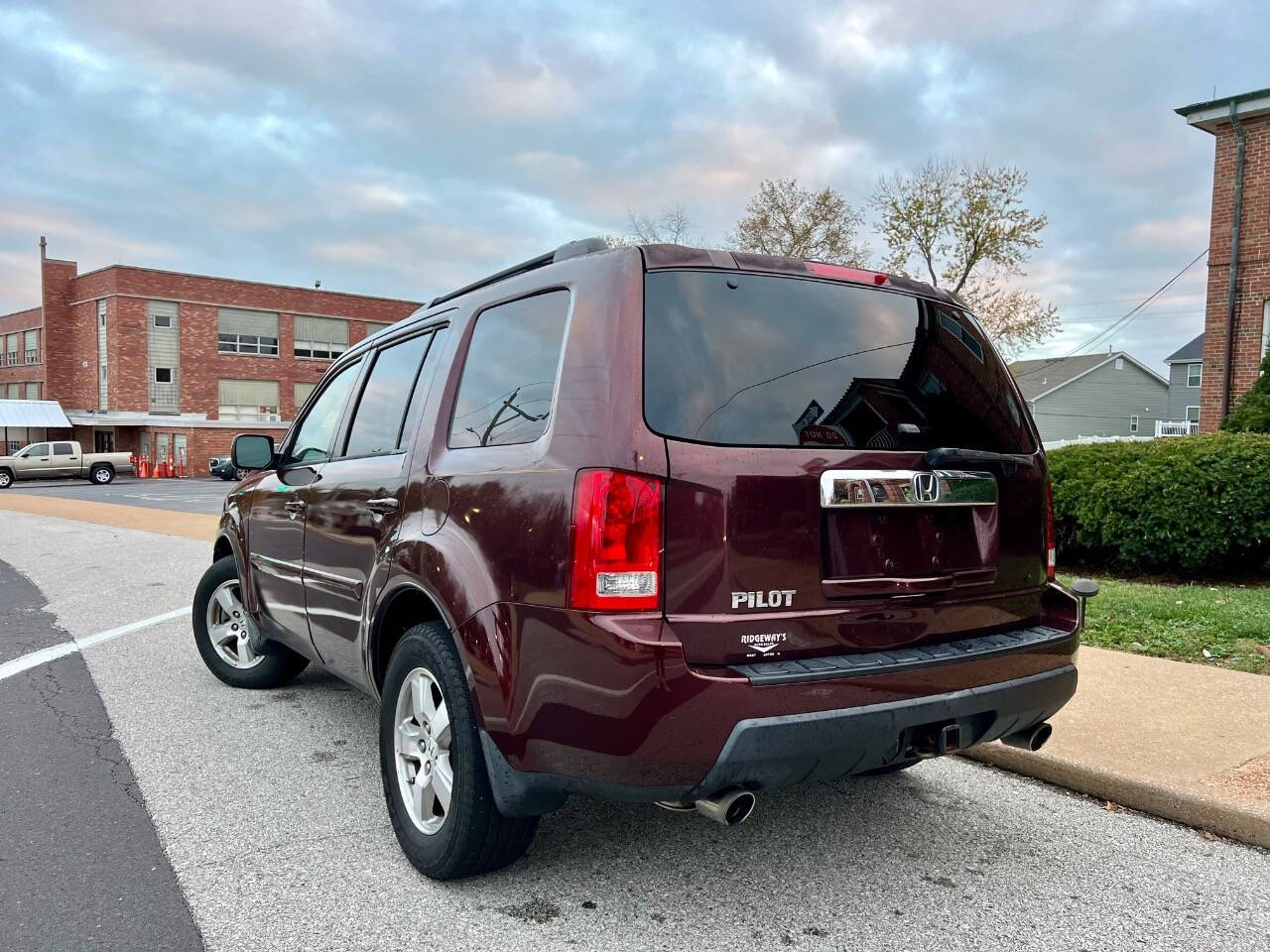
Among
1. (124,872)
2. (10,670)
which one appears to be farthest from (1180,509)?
(10,670)

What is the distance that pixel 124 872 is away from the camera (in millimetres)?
3102

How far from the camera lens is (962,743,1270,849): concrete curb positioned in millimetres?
3458

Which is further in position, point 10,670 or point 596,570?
point 10,670

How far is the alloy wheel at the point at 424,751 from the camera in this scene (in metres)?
3.00

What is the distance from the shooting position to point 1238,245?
1688 cm

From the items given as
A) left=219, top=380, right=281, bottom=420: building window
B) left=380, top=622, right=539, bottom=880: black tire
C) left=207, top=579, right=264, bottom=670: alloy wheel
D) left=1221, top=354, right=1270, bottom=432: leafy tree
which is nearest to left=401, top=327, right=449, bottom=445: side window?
left=380, top=622, right=539, bottom=880: black tire

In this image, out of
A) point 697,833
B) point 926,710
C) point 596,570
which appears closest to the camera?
point 596,570

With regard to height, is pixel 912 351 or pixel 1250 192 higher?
pixel 1250 192

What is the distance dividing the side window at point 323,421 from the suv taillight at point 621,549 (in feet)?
7.22

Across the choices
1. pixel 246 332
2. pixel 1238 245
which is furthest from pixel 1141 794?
pixel 246 332

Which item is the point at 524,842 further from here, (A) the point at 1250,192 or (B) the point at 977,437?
(A) the point at 1250,192

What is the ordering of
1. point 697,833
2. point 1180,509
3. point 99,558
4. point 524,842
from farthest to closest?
point 99,558 → point 1180,509 → point 697,833 → point 524,842

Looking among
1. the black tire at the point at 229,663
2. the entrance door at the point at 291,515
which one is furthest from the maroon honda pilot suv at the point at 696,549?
the black tire at the point at 229,663

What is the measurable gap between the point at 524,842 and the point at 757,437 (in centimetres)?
147
